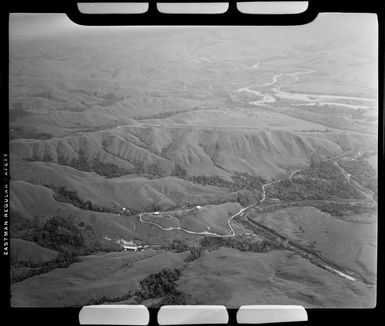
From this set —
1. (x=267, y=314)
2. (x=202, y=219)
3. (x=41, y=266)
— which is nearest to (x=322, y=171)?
(x=202, y=219)

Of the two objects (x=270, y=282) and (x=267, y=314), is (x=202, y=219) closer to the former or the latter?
(x=270, y=282)

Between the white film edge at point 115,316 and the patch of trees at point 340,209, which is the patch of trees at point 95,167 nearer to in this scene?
the white film edge at point 115,316

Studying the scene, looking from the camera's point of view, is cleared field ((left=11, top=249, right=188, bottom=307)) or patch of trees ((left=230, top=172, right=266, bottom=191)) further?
patch of trees ((left=230, top=172, right=266, bottom=191))

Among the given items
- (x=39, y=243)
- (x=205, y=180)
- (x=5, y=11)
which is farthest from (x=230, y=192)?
(x=5, y=11)

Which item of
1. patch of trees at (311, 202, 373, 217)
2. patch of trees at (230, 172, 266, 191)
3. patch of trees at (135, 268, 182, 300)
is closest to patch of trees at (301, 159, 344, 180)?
patch of trees at (311, 202, 373, 217)

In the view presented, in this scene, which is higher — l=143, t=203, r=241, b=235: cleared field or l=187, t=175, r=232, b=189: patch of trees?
l=187, t=175, r=232, b=189: patch of trees

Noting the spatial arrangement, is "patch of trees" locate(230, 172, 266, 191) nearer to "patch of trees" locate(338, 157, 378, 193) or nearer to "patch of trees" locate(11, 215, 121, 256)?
"patch of trees" locate(338, 157, 378, 193)

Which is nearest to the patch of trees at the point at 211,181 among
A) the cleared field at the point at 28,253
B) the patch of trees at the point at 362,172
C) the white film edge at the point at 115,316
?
the patch of trees at the point at 362,172
